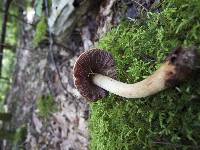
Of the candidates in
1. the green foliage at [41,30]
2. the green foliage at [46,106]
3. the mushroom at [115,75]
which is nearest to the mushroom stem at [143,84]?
the mushroom at [115,75]

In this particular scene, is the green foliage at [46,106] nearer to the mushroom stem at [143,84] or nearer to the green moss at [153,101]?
the green moss at [153,101]

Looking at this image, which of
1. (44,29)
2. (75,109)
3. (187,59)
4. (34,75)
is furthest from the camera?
(34,75)

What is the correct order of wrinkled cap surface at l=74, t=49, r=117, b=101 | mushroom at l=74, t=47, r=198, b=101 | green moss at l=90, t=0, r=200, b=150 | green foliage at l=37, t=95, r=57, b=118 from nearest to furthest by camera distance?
1. mushroom at l=74, t=47, r=198, b=101
2. green moss at l=90, t=0, r=200, b=150
3. wrinkled cap surface at l=74, t=49, r=117, b=101
4. green foliage at l=37, t=95, r=57, b=118

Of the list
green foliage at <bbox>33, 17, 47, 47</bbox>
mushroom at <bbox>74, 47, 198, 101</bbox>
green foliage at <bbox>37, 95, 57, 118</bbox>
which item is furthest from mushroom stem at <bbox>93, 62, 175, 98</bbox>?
green foliage at <bbox>33, 17, 47, 47</bbox>

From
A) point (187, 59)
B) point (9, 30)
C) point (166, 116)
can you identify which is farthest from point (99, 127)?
point (9, 30)

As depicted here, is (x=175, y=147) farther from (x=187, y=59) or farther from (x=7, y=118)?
(x=7, y=118)

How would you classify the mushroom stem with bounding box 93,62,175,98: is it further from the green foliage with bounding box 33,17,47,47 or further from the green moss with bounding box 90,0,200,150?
the green foliage with bounding box 33,17,47,47

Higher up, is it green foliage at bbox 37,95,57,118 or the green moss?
green foliage at bbox 37,95,57,118

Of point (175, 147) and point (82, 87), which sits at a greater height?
point (82, 87)
